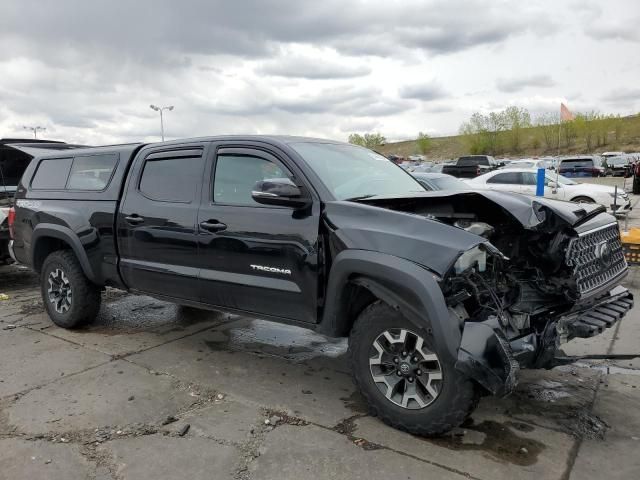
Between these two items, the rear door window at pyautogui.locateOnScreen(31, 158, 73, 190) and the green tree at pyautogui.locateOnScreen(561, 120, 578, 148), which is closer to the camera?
the rear door window at pyautogui.locateOnScreen(31, 158, 73, 190)

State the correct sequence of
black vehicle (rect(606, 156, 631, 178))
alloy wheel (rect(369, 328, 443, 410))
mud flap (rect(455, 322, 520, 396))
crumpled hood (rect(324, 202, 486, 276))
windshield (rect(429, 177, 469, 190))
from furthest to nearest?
black vehicle (rect(606, 156, 631, 178)) < windshield (rect(429, 177, 469, 190)) < alloy wheel (rect(369, 328, 443, 410)) < crumpled hood (rect(324, 202, 486, 276)) < mud flap (rect(455, 322, 520, 396))

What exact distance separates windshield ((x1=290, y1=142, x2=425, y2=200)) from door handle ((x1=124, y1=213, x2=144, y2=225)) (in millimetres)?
1615

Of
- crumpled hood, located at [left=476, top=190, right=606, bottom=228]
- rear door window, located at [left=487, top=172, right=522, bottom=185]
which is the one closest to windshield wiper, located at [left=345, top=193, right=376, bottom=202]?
crumpled hood, located at [left=476, top=190, right=606, bottom=228]

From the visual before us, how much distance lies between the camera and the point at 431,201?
357cm

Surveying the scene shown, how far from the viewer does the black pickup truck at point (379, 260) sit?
3.17m

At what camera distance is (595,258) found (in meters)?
3.62

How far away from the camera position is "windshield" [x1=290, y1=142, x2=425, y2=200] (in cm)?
396

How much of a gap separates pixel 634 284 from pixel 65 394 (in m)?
6.88

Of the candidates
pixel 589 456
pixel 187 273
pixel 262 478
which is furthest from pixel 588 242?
pixel 187 273

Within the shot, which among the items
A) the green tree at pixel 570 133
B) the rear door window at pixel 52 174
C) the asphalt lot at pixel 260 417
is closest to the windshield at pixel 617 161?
the asphalt lot at pixel 260 417

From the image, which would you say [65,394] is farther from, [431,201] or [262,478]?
[431,201]

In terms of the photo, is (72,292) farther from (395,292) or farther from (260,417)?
(395,292)

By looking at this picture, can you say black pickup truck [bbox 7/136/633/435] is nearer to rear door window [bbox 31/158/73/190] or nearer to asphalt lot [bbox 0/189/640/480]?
asphalt lot [bbox 0/189/640/480]

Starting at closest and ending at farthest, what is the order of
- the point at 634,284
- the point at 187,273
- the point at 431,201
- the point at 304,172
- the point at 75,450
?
the point at 75,450, the point at 431,201, the point at 304,172, the point at 187,273, the point at 634,284
